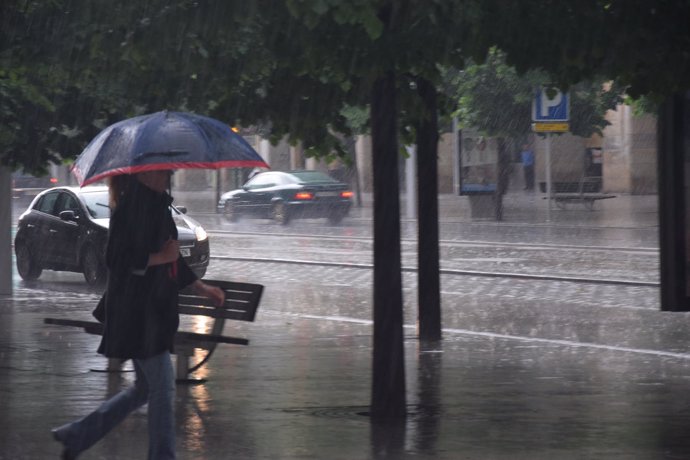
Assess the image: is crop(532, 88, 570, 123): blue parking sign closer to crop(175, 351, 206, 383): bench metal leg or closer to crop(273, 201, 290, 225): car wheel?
crop(273, 201, 290, 225): car wheel

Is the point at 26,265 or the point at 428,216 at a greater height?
the point at 428,216

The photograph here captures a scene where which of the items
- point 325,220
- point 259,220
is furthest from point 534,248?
point 259,220

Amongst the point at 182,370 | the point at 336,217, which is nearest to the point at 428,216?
the point at 182,370

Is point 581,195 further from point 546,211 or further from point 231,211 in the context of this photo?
point 231,211

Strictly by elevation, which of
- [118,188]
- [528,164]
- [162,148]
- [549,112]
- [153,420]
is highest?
[549,112]

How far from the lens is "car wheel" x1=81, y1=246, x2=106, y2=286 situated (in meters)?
19.9

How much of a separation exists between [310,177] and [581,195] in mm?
7300

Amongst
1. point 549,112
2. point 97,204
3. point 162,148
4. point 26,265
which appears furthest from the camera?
point 549,112

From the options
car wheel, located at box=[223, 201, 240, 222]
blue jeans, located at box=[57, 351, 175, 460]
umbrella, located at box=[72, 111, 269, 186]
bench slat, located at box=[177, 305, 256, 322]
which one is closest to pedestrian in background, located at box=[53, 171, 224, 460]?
blue jeans, located at box=[57, 351, 175, 460]

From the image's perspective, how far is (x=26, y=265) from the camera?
70.0 ft

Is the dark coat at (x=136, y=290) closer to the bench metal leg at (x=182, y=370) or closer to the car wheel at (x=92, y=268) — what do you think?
the bench metal leg at (x=182, y=370)

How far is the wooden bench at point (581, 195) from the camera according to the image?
38031 mm

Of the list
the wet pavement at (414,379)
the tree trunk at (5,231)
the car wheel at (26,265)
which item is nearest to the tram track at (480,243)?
the wet pavement at (414,379)

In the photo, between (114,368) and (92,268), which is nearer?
(114,368)
